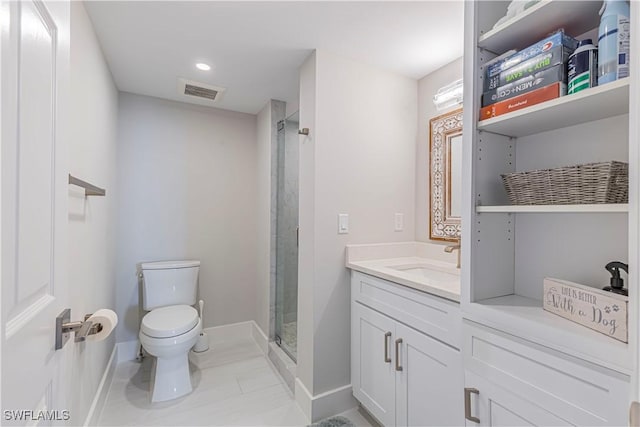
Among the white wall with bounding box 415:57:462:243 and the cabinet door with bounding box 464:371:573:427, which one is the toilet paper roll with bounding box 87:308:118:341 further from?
the white wall with bounding box 415:57:462:243

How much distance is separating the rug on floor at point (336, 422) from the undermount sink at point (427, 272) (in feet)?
3.15

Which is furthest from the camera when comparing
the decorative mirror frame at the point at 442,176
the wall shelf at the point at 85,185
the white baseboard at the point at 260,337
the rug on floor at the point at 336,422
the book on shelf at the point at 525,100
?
the white baseboard at the point at 260,337

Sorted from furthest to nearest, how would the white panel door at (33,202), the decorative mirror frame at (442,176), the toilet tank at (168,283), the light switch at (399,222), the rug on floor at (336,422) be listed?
the toilet tank at (168,283), the light switch at (399,222), the decorative mirror frame at (442,176), the rug on floor at (336,422), the white panel door at (33,202)

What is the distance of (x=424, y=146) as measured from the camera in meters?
2.07

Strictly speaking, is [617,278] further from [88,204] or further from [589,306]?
[88,204]

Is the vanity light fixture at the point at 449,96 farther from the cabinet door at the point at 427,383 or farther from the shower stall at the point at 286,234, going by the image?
the cabinet door at the point at 427,383

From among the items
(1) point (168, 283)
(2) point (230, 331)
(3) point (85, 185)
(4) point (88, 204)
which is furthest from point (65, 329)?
(2) point (230, 331)

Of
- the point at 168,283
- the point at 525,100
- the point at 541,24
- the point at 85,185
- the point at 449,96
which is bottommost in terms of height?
the point at 168,283

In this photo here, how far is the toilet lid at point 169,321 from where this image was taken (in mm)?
1937

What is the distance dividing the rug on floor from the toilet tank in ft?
4.85

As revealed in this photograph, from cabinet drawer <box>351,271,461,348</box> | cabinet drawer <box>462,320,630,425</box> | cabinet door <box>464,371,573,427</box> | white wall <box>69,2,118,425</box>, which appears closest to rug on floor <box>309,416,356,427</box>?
cabinet drawer <box>351,271,461,348</box>

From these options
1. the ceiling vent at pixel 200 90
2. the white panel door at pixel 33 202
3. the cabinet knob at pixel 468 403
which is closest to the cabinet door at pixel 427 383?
the cabinet knob at pixel 468 403

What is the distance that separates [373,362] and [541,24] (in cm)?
168

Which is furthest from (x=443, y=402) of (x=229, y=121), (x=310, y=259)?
(x=229, y=121)
